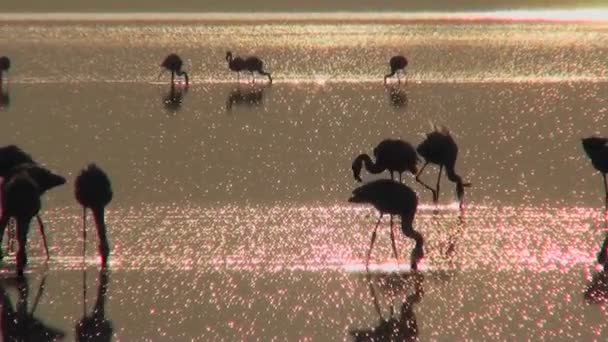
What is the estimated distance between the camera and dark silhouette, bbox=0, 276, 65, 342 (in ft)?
28.9

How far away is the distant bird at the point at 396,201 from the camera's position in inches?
407

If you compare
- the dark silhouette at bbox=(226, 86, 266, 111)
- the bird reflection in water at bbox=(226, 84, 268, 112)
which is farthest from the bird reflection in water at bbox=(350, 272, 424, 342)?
the dark silhouette at bbox=(226, 86, 266, 111)

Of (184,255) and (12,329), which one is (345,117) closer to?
(184,255)

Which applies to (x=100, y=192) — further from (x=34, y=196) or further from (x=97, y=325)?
(x=97, y=325)

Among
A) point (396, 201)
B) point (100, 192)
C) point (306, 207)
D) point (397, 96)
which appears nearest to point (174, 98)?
point (397, 96)

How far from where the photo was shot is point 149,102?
A: 20.3 m

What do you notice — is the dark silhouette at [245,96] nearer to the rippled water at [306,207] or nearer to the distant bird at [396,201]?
the rippled water at [306,207]

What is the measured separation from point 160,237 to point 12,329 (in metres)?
2.35

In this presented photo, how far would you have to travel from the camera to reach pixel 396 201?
34.0 ft

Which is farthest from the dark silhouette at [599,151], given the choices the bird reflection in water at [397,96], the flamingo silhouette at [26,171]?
the bird reflection in water at [397,96]

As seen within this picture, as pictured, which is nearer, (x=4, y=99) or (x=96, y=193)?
(x=96, y=193)

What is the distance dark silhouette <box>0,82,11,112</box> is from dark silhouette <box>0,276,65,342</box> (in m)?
10.0

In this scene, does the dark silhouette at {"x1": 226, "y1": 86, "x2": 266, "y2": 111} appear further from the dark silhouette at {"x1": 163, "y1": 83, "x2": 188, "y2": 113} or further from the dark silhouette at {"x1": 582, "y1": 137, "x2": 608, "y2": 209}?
the dark silhouette at {"x1": 582, "y1": 137, "x2": 608, "y2": 209}

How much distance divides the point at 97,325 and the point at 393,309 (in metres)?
1.73
